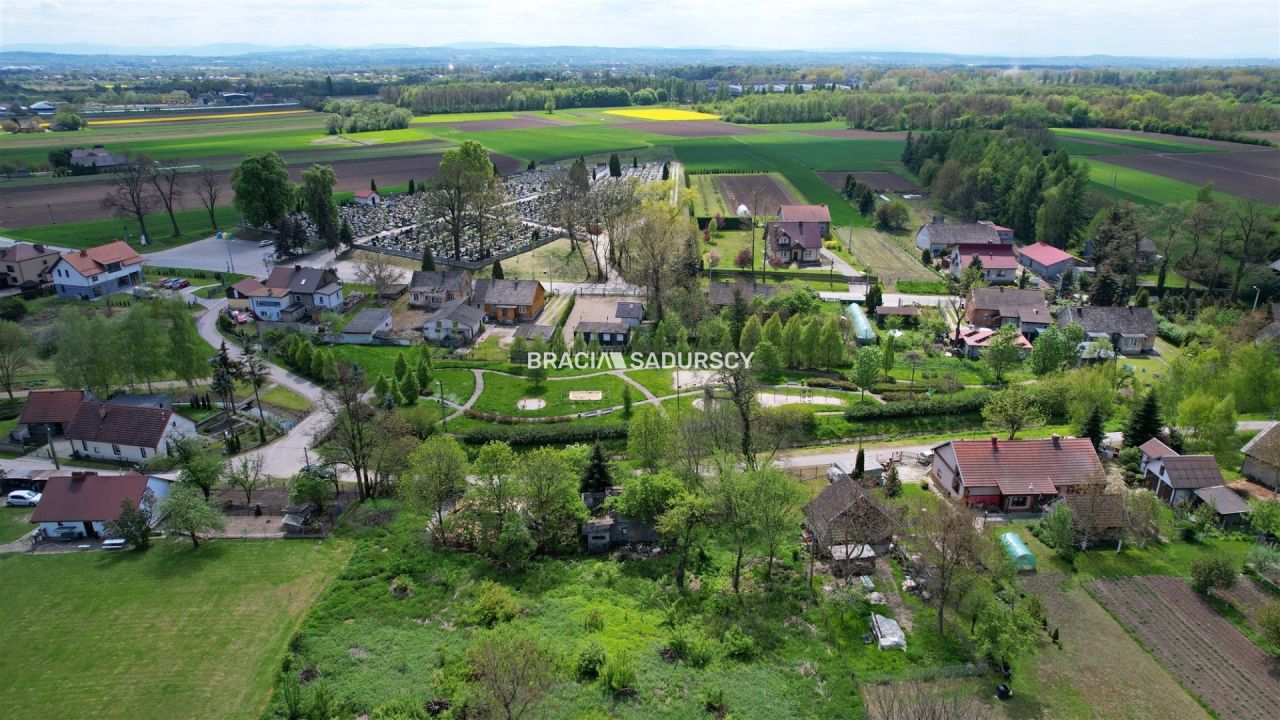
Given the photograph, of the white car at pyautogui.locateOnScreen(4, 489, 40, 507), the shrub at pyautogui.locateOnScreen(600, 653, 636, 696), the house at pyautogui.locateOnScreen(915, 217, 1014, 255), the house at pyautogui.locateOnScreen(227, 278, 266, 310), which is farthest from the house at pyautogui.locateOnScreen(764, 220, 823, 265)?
the white car at pyautogui.locateOnScreen(4, 489, 40, 507)

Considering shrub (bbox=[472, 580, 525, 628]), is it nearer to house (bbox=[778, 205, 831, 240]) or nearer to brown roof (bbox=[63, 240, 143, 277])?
brown roof (bbox=[63, 240, 143, 277])

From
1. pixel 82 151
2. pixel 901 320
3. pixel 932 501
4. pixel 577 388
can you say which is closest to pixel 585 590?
pixel 932 501

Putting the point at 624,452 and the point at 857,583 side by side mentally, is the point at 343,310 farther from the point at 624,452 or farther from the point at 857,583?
the point at 857,583

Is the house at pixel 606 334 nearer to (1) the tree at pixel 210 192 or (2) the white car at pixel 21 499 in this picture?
(2) the white car at pixel 21 499

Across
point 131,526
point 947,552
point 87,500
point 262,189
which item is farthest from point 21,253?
point 947,552

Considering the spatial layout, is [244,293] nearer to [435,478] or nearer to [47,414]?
[47,414]

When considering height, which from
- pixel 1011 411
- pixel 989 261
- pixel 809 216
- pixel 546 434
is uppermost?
pixel 809 216

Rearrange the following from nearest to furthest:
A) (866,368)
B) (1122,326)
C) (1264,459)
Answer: (1264,459)
(866,368)
(1122,326)
